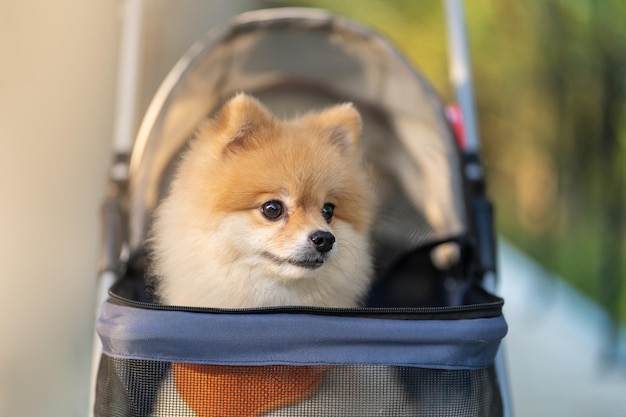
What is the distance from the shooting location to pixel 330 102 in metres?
2.28

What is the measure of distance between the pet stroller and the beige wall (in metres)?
0.73

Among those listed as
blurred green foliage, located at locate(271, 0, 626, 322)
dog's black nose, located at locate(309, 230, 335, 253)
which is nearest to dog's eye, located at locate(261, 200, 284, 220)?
dog's black nose, located at locate(309, 230, 335, 253)

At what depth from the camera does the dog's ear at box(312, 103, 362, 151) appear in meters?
1.60

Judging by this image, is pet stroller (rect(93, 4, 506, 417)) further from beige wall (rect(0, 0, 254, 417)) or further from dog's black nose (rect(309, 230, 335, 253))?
beige wall (rect(0, 0, 254, 417))

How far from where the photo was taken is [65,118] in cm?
282

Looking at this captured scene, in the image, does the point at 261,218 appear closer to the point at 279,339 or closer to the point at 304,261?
the point at 304,261

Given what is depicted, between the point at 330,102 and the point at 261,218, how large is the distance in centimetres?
97

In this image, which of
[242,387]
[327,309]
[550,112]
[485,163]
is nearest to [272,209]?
[327,309]

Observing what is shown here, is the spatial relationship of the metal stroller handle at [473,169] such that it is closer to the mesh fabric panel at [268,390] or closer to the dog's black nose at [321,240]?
the mesh fabric panel at [268,390]

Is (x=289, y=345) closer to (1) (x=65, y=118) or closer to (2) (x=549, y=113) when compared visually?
(1) (x=65, y=118)

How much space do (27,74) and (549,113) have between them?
376 cm

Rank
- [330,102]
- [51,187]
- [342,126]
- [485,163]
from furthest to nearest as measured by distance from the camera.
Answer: [485,163] < [51,187] < [330,102] < [342,126]

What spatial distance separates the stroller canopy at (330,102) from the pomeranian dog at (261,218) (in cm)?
39

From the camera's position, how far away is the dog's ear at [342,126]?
1.60m
